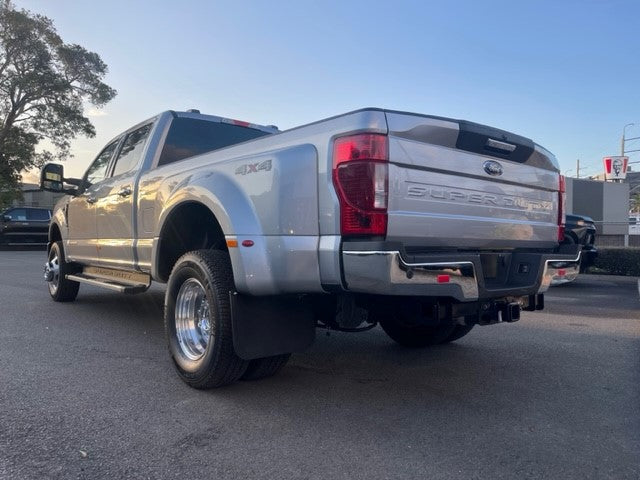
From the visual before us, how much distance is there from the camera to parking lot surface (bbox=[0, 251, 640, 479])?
270 cm

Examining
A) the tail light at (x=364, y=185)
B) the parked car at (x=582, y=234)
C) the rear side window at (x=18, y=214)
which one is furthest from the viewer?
the rear side window at (x=18, y=214)

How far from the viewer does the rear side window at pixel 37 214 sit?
70.5 feet

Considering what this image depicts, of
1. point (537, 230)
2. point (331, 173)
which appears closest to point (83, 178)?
point (331, 173)

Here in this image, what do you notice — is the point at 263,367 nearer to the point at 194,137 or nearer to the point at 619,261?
the point at 194,137

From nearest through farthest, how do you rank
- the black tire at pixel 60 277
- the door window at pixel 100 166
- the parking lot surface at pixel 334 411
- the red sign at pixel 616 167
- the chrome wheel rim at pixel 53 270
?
the parking lot surface at pixel 334 411
the door window at pixel 100 166
the black tire at pixel 60 277
the chrome wheel rim at pixel 53 270
the red sign at pixel 616 167

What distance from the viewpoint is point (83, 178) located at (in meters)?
6.93

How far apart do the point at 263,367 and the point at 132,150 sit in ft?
10.5

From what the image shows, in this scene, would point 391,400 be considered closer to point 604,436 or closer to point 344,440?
point 344,440

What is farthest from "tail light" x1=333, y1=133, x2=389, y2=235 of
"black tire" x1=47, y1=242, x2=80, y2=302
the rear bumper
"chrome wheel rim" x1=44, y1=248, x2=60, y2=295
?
"chrome wheel rim" x1=44, y1=248, x2=60, y2=295

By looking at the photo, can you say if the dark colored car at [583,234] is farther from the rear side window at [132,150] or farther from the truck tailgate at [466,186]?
the rear side window at [132,150]

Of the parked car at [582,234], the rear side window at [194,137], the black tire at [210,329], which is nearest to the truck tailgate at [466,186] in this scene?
the black tire at [210,329]

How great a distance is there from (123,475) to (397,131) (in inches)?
88.2

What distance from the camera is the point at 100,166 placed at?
6684mm

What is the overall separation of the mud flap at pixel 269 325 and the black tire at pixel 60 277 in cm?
474
